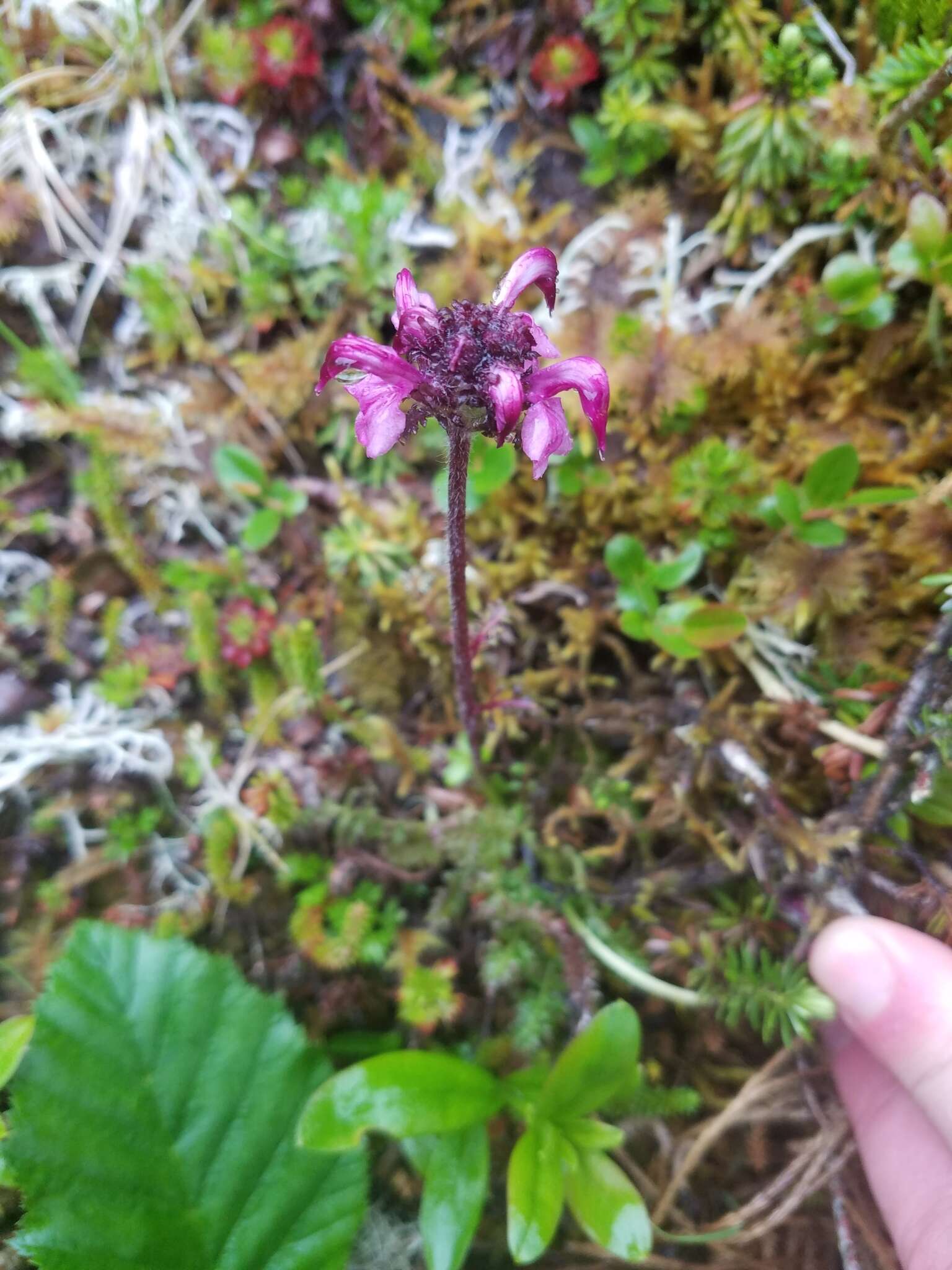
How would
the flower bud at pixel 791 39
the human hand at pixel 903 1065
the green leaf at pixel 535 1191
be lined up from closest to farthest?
the green leaf at pixel 535 1191
the human hand at pixel 903 1065
the flower bud at pixel 791 39

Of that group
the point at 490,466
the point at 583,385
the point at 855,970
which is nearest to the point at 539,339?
the point at 583,385

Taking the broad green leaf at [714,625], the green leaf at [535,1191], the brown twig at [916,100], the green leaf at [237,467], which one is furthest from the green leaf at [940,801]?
the green leaf at [237,467]

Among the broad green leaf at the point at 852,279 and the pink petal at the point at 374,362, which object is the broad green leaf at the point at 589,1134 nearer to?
the pink petal at the point at 374,362

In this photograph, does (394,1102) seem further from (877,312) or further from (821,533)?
(877,312)

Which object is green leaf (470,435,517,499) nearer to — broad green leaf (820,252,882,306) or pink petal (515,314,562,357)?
pink petal (515,314,562,357)

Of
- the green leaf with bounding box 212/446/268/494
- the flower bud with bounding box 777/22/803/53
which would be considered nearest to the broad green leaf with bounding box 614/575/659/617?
the green leaf with bounding box 212/446/268/494

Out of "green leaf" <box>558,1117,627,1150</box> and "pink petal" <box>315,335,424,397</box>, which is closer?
"pink petal" <box>315,335,424,397</box>
